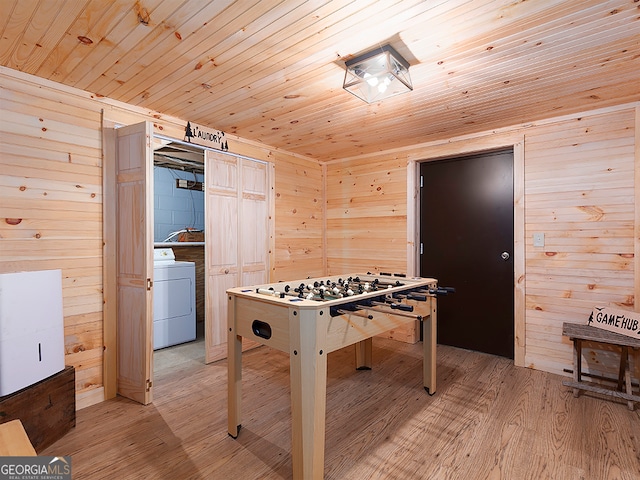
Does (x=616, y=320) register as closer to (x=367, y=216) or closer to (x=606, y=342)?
(x=606, y=342)

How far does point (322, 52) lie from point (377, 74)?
37 centimetres

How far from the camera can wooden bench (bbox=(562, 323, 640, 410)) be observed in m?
2.33

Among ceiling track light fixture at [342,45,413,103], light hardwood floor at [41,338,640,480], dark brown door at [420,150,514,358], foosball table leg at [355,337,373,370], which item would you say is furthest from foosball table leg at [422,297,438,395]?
ceiling track light fixture at [342,45,413,103]

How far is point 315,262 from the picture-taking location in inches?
175

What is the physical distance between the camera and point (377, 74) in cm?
204

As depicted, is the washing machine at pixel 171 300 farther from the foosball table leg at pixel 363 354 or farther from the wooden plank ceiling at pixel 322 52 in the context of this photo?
the foosball table leg at pixel 363 354

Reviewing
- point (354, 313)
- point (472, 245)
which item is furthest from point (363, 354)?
point (472, 245)

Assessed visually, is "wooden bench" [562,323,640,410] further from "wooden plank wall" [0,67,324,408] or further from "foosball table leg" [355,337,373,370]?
"wooden plank wall" [0,67,324,408]

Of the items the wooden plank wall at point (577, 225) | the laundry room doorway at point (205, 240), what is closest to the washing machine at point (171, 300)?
the laundry room doorway at point (205, 240)

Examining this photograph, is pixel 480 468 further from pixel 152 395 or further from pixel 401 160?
pixel 401 160

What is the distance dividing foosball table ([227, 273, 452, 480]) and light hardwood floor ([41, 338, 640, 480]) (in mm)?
266

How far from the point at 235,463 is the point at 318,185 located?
3389mm

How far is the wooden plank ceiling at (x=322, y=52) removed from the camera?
1569 millimetres

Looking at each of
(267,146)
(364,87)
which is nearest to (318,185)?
(267,146)
